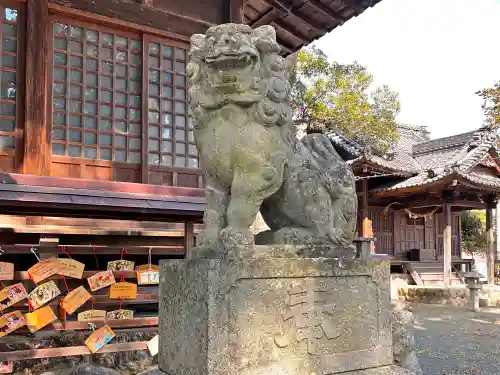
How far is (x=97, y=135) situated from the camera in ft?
24.2

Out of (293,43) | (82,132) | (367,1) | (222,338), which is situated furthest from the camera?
(293,43)

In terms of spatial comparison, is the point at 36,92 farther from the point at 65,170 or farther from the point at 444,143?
the point at 444,143

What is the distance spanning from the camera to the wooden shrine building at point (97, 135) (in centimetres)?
625

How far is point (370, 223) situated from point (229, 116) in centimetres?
1532

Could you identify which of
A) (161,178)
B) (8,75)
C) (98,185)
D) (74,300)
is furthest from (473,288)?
(8,75)

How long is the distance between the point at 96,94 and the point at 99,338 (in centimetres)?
362

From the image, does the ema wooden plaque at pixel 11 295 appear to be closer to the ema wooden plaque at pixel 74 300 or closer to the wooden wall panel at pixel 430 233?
the ema wooden plaque at pixel 74 300

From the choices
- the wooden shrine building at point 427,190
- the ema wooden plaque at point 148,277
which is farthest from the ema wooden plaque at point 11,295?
the wooden shrine building at point 427,190

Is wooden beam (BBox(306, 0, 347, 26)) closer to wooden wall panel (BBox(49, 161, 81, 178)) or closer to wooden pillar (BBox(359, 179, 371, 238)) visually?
wooden wall panel (BBox(49, 161, 81, 178))

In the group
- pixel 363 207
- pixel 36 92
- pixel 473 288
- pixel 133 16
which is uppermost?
pixel 133 16

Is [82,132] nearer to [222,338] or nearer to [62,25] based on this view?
[62,25]

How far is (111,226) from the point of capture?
7.68 meters

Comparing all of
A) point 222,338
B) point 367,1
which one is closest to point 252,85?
point 222,338

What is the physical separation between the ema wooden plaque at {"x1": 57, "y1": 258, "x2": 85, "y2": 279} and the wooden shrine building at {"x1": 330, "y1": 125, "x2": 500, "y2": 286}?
11.8 metres
